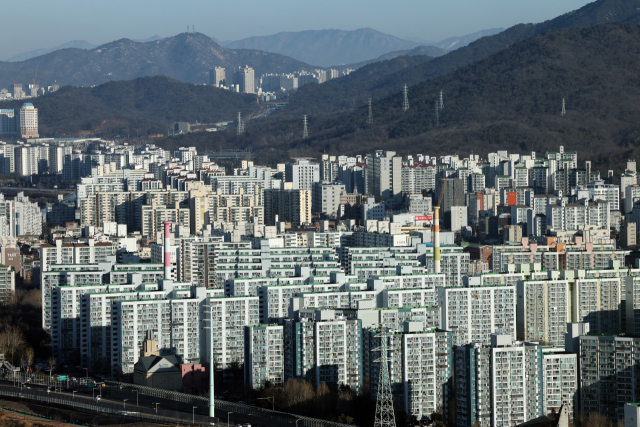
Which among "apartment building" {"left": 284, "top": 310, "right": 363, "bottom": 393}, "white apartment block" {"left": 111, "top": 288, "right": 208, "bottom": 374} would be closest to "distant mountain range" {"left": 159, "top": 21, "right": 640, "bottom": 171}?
"white apartment block" {"left": 111, "top": 288, "right": 208, "bottom": 374}

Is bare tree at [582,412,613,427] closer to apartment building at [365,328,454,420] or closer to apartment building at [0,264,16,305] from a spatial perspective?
apartment building at [365,328,454,420]

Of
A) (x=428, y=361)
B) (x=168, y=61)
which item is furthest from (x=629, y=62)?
(x=168, y=61)

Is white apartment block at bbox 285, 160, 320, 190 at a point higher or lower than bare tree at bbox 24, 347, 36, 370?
higher

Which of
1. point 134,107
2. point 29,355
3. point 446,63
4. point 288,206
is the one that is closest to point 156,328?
point 29,355

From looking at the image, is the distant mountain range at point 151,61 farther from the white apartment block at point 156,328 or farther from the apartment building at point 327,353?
the apartment building at point 327,353

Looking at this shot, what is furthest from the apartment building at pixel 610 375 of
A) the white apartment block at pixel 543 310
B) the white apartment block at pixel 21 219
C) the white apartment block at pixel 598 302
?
the white apartment block at pixel 21 219
